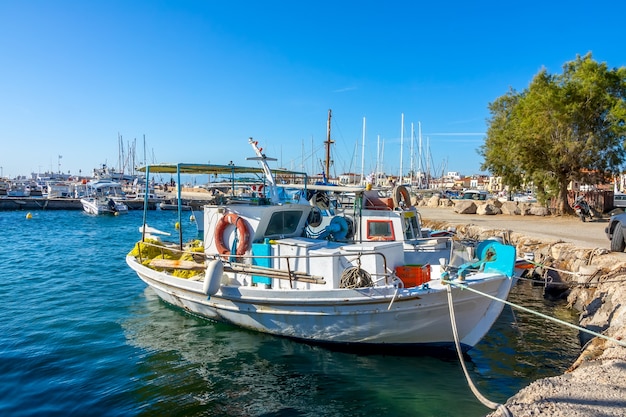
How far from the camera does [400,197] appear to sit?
12430 mm

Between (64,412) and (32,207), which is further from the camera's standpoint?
(32,207)

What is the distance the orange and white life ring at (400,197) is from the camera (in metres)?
12.2

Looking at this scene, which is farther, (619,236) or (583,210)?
(583,210)

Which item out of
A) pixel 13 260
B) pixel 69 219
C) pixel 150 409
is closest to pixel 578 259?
pixel 150 409

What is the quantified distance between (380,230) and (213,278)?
4.67 metres

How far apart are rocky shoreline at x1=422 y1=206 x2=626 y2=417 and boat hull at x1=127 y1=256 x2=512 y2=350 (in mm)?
1775

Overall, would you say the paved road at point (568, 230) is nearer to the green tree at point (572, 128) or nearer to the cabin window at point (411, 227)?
the green tree at point (572, 128)

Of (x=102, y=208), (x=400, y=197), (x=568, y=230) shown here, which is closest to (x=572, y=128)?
(x=568, y=230)

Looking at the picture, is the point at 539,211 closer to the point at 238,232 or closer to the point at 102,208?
the point at 238,232

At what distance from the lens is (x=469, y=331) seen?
8.10m

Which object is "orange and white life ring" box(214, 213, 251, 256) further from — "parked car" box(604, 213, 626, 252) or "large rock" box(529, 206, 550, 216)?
"large rock" box(529, 206, 550, 216)

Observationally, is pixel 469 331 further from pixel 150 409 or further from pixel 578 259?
pixel 578 259

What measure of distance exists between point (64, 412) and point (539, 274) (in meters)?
15.1

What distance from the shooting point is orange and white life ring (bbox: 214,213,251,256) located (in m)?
10.0
